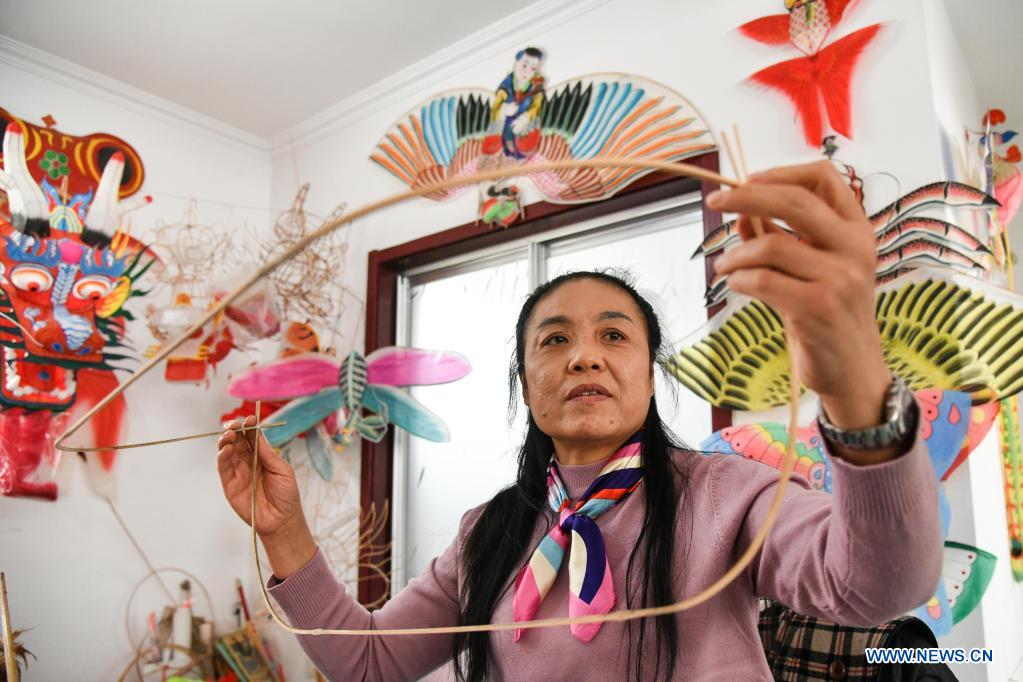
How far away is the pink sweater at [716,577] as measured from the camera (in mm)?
515

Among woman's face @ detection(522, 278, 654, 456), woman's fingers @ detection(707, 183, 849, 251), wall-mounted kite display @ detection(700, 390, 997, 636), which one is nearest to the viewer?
woman's fingers @ detection(707, 183, 849, 251)

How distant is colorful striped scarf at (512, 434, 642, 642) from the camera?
82 cm

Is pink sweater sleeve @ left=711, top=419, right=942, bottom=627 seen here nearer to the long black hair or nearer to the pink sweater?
the pink sweater

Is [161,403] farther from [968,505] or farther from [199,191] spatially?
[968,505]

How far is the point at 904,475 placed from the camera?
1.62ft

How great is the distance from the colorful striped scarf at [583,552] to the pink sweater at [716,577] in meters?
0.02

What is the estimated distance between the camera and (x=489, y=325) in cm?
213

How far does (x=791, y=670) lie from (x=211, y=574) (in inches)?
81.1

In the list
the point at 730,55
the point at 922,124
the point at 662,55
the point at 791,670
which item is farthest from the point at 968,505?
the point at 662,55

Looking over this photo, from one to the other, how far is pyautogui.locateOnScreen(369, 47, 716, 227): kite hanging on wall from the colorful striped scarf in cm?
101

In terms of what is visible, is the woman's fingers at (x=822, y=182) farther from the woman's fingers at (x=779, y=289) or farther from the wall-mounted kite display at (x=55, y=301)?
the wall-mounted kite display at (x=55, y=301)

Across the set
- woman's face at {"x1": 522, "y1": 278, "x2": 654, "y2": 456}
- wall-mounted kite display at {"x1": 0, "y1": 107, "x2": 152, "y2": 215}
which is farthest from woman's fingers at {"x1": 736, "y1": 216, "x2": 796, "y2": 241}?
wall-mounted kite display at {"x1": 0, "y1": 107, "x2": 152, "y2": 215}

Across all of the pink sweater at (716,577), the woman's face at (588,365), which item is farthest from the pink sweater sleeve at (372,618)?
the woman's face at (588,365)

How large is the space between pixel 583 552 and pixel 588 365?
25 cm
